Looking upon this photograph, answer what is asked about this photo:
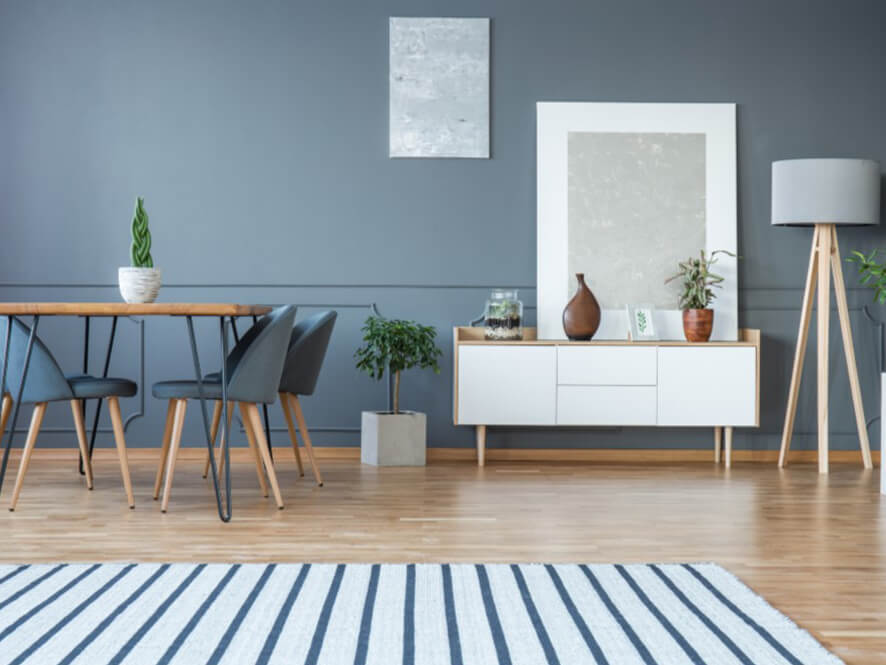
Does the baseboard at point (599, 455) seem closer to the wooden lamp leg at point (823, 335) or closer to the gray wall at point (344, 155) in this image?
the gray wall at point (344, 155)

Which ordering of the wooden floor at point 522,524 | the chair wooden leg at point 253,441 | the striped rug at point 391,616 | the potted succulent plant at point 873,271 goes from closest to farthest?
the striped rug at point 391,616 → the wooden floor at point 522,524 → the chair wooden leg at point 253,441 → the potted succulent plant at point 873,271

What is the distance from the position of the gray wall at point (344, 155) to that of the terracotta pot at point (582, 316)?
297 mm

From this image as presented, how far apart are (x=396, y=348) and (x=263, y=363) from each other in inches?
54.1

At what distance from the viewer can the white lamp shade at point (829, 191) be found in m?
5.06

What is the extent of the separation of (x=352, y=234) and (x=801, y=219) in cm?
241

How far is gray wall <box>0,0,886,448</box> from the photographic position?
544 centimetres

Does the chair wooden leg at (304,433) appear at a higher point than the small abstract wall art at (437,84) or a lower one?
lower

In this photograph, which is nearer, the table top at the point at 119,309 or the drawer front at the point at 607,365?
the table top at the point at 119,309

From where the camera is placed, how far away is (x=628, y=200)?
18.0ft

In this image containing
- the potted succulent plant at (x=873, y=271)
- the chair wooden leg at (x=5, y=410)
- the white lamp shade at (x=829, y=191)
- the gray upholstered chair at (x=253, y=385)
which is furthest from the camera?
the potted succulent plant at (x=873, y=271)

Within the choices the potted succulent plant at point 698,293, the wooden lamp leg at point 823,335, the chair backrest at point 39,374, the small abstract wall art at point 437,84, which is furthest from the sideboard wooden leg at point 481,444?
the chair backrest at point 39,374

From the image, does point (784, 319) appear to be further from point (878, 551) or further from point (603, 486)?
point (878, 551)

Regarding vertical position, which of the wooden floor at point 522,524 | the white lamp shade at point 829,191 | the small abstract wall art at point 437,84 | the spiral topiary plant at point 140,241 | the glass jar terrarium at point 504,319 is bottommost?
the wooden floor at point 522,524

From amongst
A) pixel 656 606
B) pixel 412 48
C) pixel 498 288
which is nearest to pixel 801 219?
pixel 498 288
